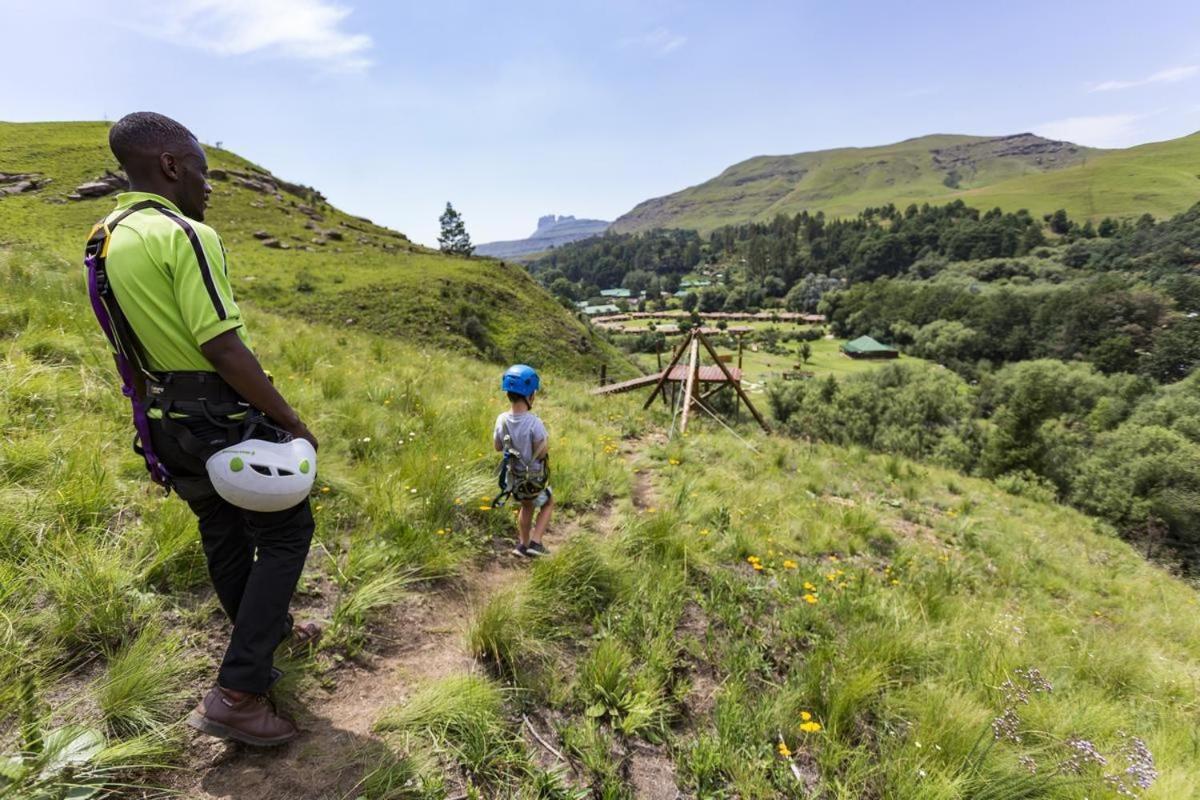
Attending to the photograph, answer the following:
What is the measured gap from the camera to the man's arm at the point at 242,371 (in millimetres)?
2074

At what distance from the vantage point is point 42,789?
1812 millimetres

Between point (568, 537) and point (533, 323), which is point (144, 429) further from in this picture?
point (533, 323)

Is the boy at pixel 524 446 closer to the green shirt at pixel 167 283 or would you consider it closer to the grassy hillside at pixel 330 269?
the green shirt at pixel 167 283

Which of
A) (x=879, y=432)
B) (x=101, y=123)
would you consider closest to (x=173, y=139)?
(x=879, y=432)

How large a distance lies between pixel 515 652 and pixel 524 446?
1.77 m

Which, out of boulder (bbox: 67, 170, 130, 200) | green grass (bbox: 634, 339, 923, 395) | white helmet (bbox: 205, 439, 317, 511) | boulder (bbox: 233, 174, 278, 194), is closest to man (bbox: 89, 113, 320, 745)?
white helmet (bbox: 205, 439, 317, 511)

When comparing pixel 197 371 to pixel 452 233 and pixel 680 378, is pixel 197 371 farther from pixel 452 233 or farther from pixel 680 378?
pixel 452 233

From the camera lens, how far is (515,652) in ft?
10.8

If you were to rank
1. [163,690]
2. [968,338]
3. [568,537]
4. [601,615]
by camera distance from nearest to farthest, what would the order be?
[163,690]
[601,615]
[568,537]
[968,338]

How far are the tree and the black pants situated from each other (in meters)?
83.1

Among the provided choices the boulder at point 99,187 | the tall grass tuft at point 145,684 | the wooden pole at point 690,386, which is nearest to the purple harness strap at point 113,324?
the tall grass tuft at point 145,684

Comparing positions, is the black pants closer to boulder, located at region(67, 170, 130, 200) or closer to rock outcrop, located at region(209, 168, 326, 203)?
boulder, located at region(67, 170, 130, 200)

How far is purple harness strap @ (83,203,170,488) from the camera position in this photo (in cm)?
204

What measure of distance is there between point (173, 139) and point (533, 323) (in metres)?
38.2
